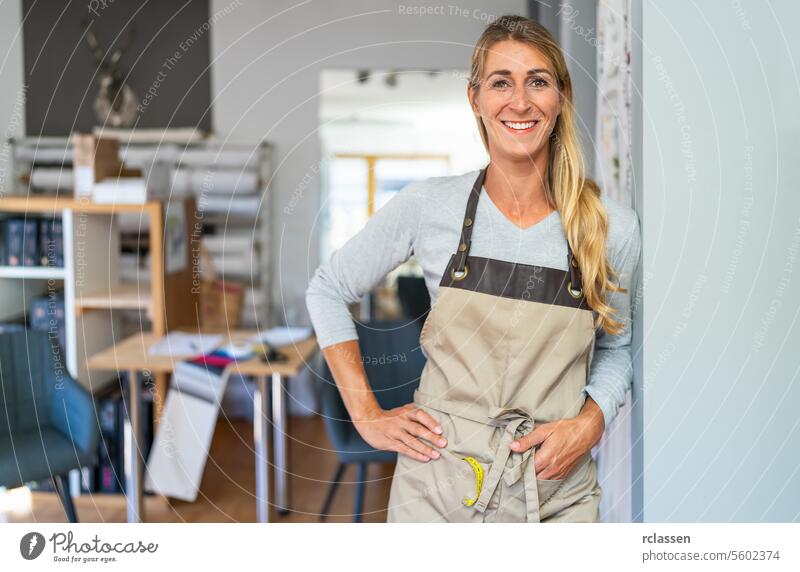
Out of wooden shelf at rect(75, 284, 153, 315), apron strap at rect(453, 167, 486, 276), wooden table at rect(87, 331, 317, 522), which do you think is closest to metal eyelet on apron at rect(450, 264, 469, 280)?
apron strap at rect(453, 167, 486, 276)

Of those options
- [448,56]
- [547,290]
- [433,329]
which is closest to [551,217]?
[547,290]

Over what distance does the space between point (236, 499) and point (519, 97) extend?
2011 mm

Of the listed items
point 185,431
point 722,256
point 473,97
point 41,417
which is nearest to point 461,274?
point 473,97

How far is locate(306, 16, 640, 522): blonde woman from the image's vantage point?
1207 millimetres

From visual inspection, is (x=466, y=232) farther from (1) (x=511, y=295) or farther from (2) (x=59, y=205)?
(2) (x=59, y=205)

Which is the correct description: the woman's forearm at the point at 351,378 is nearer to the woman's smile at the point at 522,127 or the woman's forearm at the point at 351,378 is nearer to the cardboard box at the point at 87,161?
the woman's smile at the point at 522,127

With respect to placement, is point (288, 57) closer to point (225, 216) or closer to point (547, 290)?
point (225, 216)

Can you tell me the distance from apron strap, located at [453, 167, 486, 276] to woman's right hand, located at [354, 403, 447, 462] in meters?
0.23

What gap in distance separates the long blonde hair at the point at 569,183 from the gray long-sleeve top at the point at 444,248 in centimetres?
3

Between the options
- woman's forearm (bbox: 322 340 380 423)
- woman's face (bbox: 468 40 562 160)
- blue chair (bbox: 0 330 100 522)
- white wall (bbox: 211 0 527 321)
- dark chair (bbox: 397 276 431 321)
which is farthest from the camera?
white wall (bbox: 211 0 527 321)

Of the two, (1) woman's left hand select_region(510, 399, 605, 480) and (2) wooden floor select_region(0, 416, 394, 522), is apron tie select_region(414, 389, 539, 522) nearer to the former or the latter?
(1) woman's left hand select_region(510, 399, 605, 480)

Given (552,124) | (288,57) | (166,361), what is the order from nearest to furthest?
(552,124), (166,361), (288,57)
